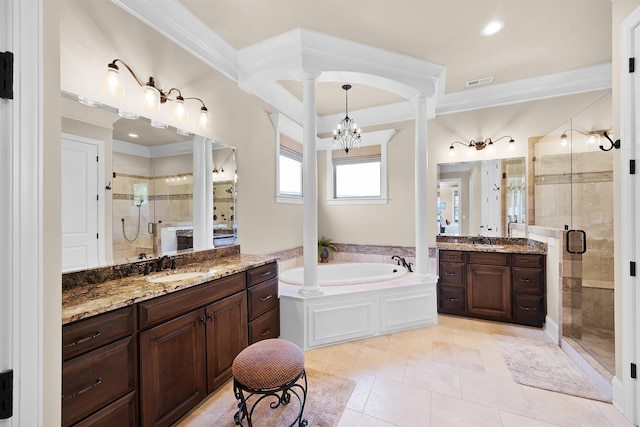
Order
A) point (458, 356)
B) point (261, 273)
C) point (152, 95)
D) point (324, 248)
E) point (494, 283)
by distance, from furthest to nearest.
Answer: point (324, 248)
point (494, 283)
point (458, 356)
point (261, 273)
point (152, 95)

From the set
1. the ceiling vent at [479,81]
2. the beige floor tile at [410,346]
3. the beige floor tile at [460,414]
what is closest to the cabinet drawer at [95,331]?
the beige floor tile at [460,414]

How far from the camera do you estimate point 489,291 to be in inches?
132

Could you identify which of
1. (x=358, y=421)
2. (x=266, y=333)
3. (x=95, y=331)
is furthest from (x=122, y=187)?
(x=358, y=421)

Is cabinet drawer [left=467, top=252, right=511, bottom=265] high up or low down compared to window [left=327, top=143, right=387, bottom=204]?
down

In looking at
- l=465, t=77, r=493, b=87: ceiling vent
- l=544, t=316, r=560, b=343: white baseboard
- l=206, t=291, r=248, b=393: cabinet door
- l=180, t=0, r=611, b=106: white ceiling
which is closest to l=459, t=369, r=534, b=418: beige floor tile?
l=544, t=316, r=560, b=343: white baseboard

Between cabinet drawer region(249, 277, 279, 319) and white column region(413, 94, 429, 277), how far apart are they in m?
1.73

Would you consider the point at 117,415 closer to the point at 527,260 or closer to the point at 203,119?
the point at 203,119

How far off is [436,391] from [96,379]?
2.13 meters

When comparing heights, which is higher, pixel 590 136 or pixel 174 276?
pixel 590 136

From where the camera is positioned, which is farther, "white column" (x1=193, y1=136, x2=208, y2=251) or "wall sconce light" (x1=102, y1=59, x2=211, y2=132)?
"white column" (x1=193, y1=136, x2=208, y2=251)

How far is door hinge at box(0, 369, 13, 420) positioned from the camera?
71 cm

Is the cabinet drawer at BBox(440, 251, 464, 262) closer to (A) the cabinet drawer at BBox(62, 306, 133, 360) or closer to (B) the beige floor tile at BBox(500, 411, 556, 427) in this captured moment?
(B) the beige floor tile at BBox(500, 411, 556, 427)

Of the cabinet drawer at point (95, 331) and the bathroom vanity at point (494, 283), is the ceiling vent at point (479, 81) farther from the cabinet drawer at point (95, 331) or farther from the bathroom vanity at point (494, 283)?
the cabinet drawer at point (95, 331)

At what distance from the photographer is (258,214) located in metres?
3.36
